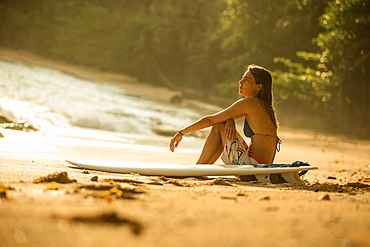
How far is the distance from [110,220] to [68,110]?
8528 mm

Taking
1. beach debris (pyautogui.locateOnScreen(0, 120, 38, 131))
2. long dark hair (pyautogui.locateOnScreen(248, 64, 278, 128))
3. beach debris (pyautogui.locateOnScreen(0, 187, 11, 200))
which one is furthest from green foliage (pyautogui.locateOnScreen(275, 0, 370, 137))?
beach debris (pyautogui.locateOnScreen(0, 187, 11, 200))

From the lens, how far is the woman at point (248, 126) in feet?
11.8

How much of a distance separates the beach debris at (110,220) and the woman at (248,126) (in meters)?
1.97

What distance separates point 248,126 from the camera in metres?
3.70

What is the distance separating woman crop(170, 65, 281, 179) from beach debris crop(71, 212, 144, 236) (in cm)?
197

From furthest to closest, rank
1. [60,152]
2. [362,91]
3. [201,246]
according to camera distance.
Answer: [362,91], [60,152], [201,246]

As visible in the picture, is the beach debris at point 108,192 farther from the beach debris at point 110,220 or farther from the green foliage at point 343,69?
the green foliage at point 343,69

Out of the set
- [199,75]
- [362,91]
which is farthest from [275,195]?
[199,75]

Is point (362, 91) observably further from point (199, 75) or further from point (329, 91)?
point (199, 75)

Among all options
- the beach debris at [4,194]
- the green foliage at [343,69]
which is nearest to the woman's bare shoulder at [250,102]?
the beach debris at [4,194]

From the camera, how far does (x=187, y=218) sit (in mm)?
1729

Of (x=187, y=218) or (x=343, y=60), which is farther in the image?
(x=343, y=60)

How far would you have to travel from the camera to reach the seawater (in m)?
8.41

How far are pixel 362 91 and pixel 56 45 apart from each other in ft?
59.0
